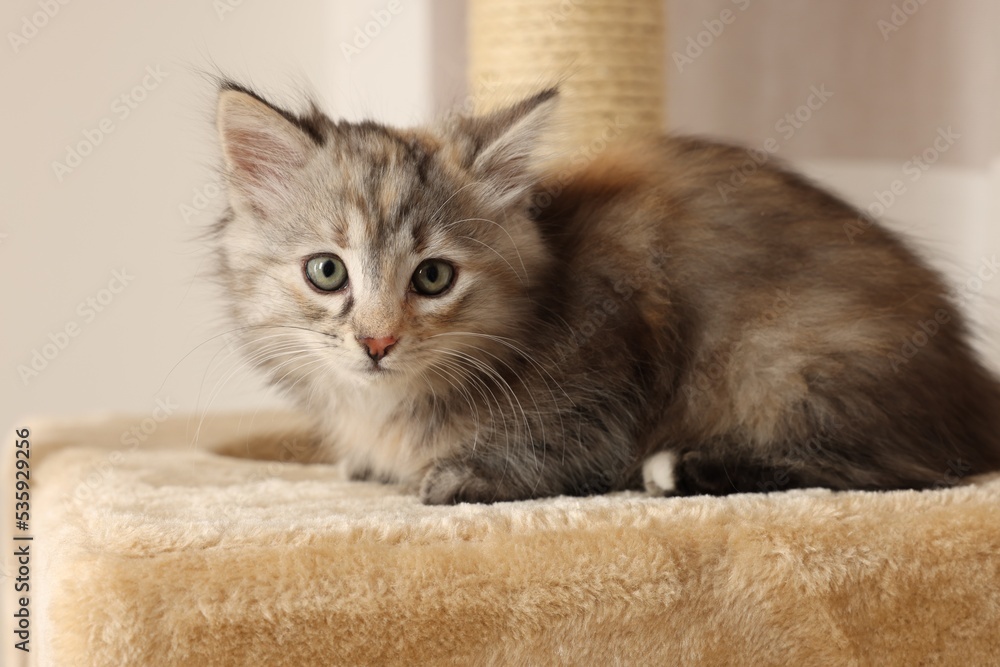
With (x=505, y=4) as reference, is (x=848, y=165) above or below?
below

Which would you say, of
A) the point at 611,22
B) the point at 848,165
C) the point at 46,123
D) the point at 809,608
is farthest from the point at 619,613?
the point at 848,165

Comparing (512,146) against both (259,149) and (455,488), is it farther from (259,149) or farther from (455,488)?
(455,488)

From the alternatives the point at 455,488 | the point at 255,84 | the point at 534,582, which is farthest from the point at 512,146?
the point at 255,84

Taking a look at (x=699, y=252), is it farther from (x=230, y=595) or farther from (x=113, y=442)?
(x=113, y=442)

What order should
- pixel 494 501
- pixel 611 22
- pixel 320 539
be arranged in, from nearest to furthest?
pixel 320 539
pixel 494 501
pixel 611 22

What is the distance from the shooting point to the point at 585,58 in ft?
9.42

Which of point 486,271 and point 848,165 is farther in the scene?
point 848,165

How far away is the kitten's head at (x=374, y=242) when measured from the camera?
5.06ft

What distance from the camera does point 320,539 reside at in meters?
1.19

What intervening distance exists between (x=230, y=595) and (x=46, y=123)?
2.35 meters

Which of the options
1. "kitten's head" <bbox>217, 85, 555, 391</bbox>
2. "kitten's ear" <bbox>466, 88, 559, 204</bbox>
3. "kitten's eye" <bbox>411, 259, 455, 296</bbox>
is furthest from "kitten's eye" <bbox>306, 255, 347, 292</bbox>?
"kitten's ear" <bbox>466, 88, 559, 204</bbox>

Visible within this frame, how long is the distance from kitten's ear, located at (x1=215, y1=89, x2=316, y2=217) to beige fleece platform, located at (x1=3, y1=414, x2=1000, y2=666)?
60cm

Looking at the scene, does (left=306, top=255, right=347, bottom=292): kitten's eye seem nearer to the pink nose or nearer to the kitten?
the kitten

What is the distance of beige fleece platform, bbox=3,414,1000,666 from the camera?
1076mm
